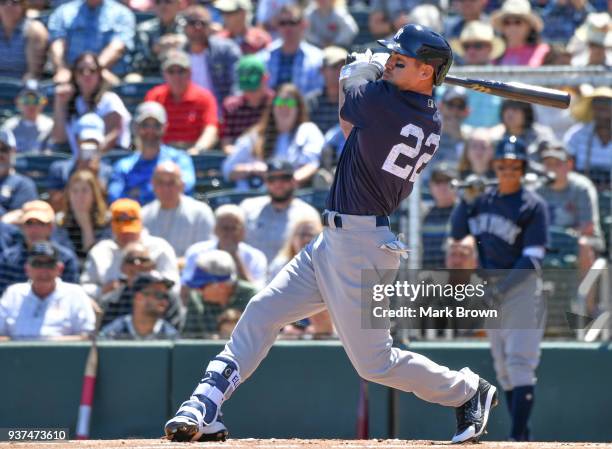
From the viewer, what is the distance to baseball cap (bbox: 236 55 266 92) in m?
9.59

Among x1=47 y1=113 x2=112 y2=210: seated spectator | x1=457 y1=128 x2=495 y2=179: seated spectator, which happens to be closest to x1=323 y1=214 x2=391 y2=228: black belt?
x1=457 y1=128 x2=495 y2=179: seated spectator

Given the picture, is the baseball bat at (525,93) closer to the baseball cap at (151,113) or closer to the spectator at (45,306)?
the spectator at (45,306)

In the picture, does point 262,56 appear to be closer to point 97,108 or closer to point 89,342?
point 97,108

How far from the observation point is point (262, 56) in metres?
10.2

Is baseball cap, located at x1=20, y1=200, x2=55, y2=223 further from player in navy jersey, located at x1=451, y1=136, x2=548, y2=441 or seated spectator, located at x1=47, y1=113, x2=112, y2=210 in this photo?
player in navy jersey, located at x1=451, y1=136, x2=548, y2=441

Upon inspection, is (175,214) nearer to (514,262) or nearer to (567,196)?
(514,262)

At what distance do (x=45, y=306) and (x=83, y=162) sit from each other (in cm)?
140

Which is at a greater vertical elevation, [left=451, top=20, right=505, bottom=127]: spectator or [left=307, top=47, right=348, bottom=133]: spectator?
[left=451, top=20, right=505, bottom=127]: spectator

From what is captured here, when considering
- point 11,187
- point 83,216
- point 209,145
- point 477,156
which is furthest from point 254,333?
point 209,145

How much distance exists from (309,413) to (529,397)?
56.6 inches

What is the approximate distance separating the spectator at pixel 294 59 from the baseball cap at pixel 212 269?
2254mm

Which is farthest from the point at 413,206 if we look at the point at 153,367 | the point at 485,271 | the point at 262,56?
the point at 262,56

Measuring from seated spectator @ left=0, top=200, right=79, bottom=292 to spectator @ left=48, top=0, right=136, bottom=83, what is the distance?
2.32 m

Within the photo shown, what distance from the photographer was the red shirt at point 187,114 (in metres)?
9.73
